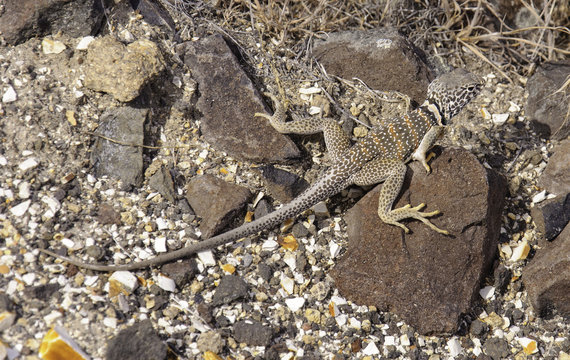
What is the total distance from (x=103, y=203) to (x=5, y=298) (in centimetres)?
94

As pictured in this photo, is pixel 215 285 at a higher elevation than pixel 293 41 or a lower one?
lower

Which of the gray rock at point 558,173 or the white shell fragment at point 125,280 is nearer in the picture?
the white shell fragment at point 125,280

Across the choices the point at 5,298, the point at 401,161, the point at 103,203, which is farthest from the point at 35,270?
the point at 401,161

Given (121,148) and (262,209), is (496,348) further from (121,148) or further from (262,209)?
(121,148)

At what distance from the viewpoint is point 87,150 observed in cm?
407

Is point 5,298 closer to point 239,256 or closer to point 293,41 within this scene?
point 239,256

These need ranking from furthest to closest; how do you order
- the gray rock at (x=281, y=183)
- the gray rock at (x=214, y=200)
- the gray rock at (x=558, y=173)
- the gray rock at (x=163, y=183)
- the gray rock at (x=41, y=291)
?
the gray rock at (x=558, y=173), the gray rock at (x=281, y=183), the gray rock at (x=163, y=183), the gray rock at (x=214, y=200), the gray rock at (x=41, y=291)

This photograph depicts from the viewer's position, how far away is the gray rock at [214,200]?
3951 mm

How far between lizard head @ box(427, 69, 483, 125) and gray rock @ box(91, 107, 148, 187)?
2417 mm

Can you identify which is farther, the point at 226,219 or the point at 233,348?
the point at 226,219

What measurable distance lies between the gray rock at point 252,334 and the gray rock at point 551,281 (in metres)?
2.01

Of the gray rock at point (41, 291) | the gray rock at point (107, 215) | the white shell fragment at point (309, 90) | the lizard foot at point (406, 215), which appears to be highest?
the white shell fragment at point (309, 90)

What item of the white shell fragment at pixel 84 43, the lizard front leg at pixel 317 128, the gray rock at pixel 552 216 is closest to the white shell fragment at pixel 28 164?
the white shell fragment at pixel 84 43

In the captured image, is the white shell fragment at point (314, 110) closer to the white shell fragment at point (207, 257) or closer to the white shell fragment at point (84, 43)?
the white shell fragment at point (207, 257)
